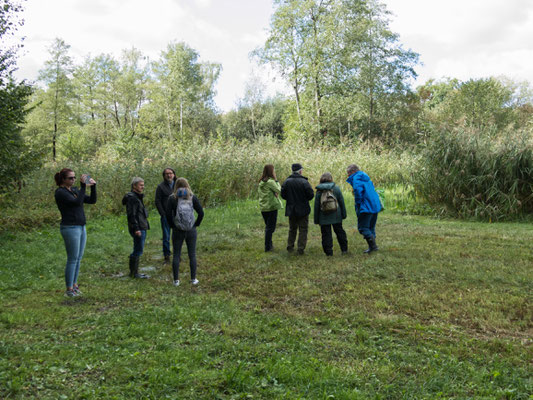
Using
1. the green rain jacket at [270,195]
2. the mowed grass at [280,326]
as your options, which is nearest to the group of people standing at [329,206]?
the green rain jacket at [270,195]

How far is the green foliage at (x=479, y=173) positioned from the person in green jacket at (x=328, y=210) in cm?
597

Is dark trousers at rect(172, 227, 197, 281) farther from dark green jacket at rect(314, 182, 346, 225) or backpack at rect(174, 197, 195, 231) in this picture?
dark green jacket at rect(314, 182, 346, 225)

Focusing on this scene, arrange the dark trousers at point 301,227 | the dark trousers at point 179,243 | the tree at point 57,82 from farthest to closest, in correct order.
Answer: the tree at point 57,82, the dark trousers at point 301,227, the dark trousers at point 179,243

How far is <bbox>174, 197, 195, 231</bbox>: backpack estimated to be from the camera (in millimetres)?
6465

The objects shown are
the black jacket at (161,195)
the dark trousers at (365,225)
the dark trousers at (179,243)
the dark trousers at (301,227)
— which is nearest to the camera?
the dark trousers at (179,243)

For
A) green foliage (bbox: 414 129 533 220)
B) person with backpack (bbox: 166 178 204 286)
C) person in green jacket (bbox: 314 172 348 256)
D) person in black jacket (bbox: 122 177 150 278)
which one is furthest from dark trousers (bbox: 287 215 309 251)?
green foliage (bbox: 414 129 533 220)

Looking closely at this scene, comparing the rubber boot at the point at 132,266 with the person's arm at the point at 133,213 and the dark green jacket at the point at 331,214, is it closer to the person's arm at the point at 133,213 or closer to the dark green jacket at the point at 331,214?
the person's arm at the point at 133,213

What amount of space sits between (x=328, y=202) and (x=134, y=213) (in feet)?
11.8

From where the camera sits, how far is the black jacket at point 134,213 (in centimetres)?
700

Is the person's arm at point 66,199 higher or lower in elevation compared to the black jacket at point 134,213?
higher

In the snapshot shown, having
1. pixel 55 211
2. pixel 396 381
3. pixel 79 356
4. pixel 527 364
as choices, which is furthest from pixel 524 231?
pixel 55 211

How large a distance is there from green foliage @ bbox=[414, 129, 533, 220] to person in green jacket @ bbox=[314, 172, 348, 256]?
5.97 metres

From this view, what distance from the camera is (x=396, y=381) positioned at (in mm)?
3381

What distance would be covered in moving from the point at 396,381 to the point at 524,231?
8.43 metres
